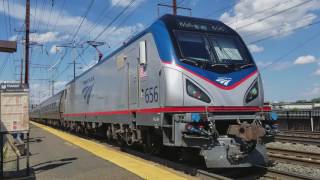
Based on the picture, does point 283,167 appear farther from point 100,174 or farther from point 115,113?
point 115,113

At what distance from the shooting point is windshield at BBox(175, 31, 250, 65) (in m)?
9.71

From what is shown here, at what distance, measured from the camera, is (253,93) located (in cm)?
989

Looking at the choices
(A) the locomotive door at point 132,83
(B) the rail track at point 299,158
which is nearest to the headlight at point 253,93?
(B) the rail track at point 299,158

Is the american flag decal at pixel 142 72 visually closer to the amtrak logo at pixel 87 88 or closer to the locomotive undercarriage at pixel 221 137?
the locomotive undercarriage at pixel 221 137

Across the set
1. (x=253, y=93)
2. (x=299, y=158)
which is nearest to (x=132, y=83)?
(x=253, y=93)

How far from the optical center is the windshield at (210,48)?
971cm

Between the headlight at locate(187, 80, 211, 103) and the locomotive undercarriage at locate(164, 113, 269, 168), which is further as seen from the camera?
the headlight at locate(187, 80, 211, 103)

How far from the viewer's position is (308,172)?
995 cm

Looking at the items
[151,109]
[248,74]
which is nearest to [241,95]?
[248,74]

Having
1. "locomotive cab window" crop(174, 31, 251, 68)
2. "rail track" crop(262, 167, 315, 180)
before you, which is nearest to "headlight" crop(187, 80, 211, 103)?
"locomotive cab window" crop(174, 31, 251, 68)

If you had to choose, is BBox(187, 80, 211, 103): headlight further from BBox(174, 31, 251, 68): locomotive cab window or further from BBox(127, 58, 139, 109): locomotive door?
BBox(127, 58, 139, 109): locomotive door

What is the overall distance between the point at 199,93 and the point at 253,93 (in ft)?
4.89

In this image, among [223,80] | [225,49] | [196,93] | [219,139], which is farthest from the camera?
[225,49]

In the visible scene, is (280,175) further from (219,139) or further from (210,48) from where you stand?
(210,48)
